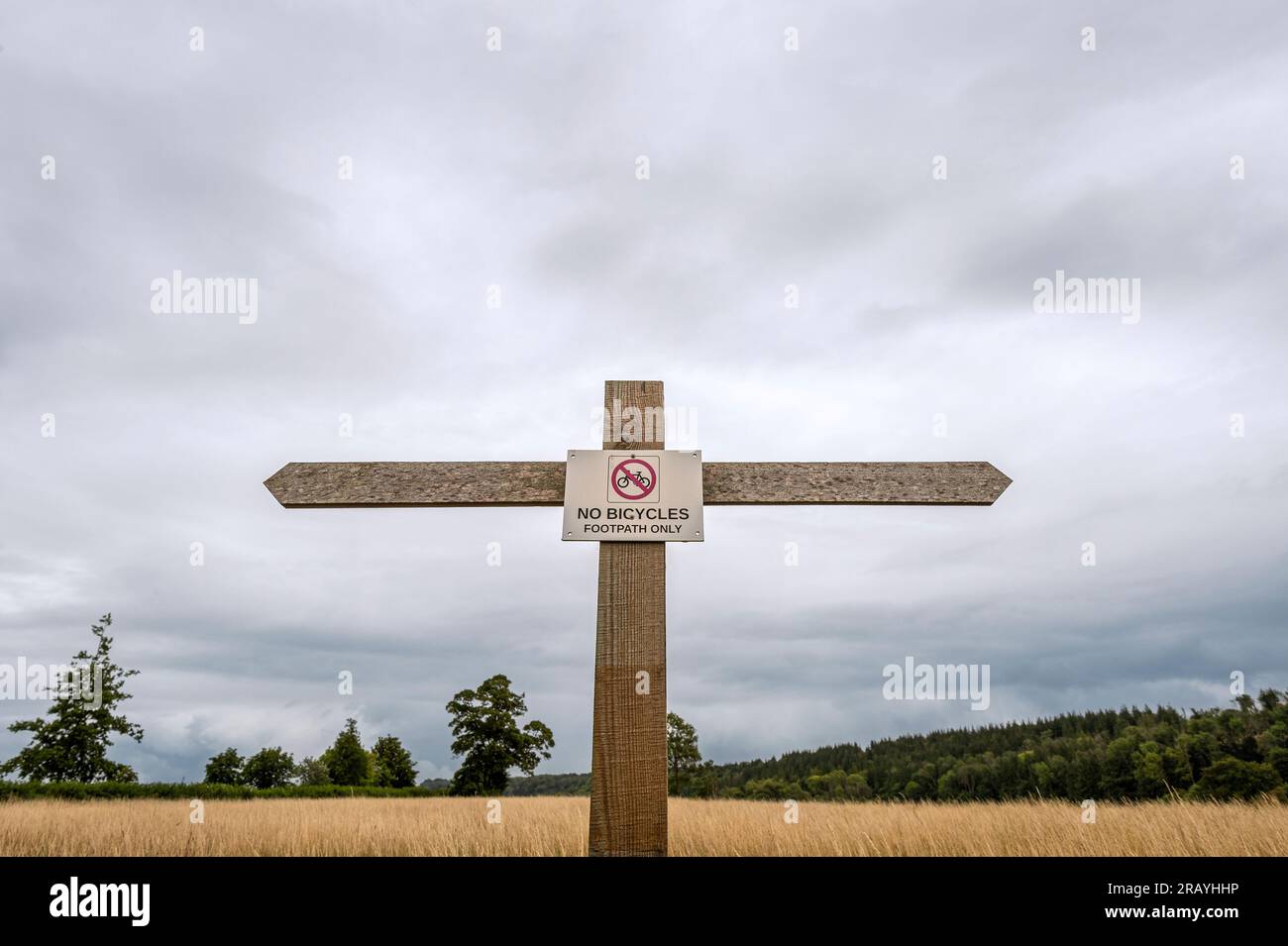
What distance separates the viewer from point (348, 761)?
143 ft

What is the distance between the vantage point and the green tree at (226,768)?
41.8 meters

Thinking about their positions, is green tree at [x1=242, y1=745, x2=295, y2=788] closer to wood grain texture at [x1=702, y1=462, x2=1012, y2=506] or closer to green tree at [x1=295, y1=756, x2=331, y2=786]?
green tree at [x1=295, y1=756, x2=331, y2=786]

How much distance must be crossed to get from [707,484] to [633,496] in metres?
0.56

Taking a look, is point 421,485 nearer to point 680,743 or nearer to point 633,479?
point 633,479

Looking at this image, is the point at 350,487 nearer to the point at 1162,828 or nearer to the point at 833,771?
the point at 1162,828

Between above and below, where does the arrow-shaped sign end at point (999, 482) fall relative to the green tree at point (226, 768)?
above

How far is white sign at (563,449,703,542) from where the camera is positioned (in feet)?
18.0

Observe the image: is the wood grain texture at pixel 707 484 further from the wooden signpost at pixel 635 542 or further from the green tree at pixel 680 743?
the green tree at pixel 680 743

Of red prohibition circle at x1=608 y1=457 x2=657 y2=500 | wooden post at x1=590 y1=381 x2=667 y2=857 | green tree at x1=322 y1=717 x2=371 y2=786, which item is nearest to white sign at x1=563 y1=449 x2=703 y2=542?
red prohibition circle at x1=608 y1=457 x2=657 y2=500

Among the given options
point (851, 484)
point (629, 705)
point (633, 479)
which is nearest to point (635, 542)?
point (633, 479)

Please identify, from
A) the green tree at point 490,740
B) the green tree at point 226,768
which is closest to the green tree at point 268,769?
the green tree at point 226,768

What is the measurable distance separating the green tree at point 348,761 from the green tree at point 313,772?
69cm

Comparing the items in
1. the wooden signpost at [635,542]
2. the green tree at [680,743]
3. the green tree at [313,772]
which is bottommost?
the green tree at [313,772]
